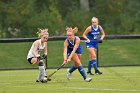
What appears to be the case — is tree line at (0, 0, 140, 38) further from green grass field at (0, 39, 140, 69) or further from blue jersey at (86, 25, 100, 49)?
blue jersey at (86, 25, 100, 49)

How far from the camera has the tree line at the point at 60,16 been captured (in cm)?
4678

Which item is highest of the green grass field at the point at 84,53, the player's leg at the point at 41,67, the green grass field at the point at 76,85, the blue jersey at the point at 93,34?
the blue jersey at the point at 93,34

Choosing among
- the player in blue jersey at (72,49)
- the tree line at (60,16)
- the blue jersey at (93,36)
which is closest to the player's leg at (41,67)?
the player in blue jersey at (72,49)

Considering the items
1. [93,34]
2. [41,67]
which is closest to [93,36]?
[93,34]

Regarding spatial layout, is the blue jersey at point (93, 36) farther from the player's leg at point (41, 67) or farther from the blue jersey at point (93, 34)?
the player's leg at point (41, 67)

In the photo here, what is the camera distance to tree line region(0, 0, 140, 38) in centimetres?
4678

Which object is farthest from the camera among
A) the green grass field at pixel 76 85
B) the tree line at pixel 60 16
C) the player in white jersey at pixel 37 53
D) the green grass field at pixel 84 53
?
the tree line at pixel 60 16

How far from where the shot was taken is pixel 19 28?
47375mm

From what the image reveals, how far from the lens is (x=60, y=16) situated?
162 feet

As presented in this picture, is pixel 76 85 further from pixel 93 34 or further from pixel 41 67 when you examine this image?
pixel 93 34

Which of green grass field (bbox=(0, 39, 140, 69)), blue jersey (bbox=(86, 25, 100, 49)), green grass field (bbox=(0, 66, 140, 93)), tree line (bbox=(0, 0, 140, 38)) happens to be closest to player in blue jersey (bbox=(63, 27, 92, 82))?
green grass field (bbox=(0, 66, 140, 93))

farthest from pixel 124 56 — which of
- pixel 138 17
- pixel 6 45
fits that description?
pixel 138 17

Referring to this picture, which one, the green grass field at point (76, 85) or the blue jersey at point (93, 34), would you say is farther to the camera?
the blue jersey at point (93, 34)

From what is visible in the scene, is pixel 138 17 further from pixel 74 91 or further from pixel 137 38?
pixel 74 91
